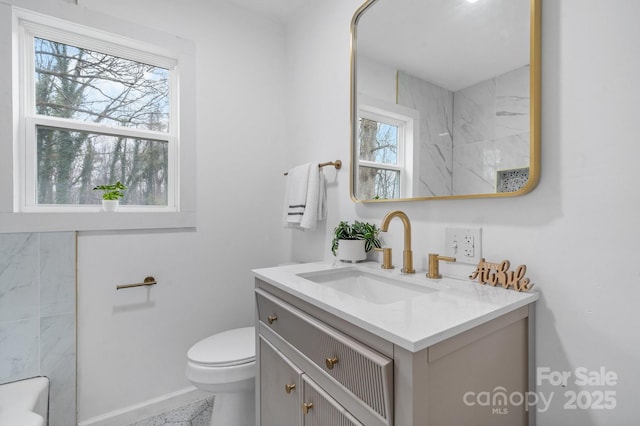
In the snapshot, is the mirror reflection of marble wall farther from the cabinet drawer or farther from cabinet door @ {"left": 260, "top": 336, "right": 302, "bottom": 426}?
cabinet door @ {"left": 260, "top": 336, "right": 302, "bottom": 426}

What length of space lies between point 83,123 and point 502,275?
2.00m

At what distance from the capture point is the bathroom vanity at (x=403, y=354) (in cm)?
62

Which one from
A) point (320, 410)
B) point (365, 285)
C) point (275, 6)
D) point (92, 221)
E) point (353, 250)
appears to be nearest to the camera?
point (320, 410)

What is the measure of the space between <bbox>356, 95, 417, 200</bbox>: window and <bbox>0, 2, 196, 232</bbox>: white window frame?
1.00m

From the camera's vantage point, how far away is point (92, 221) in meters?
1.49

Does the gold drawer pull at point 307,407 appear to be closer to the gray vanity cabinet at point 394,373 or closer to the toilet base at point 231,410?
the gray vanity cabinet at point 394,373

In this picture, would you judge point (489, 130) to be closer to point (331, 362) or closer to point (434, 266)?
point (434, 266)

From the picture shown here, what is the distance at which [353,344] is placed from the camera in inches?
28.6

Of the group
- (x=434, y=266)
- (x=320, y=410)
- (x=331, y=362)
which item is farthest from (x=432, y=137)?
(x=320, y=410)

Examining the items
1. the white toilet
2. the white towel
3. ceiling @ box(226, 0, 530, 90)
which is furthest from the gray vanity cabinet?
ceiling @ box(226, 0, 530, 90)

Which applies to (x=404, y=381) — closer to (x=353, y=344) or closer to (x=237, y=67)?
(x=353, y=344)

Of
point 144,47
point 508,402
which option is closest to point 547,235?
point 508,402

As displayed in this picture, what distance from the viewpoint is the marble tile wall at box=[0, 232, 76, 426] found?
134 cm

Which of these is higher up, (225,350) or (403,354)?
(403,354)
